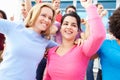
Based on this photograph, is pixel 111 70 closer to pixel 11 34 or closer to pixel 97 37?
pixel 97 37

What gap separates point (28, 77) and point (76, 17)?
2.22 ft

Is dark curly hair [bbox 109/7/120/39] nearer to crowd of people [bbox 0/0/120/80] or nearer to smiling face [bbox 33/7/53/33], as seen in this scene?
crowd of people [bbox 0/0/120/80]

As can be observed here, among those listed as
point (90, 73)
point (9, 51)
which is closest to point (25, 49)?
point (9, 51)

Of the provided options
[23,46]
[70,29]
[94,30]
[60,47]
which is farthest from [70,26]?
[23,46]

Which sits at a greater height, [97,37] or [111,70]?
[97,37]

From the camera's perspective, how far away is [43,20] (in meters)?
2.64

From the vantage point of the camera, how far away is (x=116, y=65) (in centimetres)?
233

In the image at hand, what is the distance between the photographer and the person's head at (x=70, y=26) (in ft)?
8.53

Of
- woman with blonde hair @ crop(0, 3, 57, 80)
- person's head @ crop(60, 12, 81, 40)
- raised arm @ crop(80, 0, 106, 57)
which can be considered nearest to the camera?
raised arm @ crop(80, 0, 106, 57)

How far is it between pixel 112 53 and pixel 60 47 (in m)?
0.52

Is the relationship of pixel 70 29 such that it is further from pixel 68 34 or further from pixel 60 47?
pixel 60 47

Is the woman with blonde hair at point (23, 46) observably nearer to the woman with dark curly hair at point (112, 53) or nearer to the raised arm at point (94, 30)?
the raised arm at point (94, 30)

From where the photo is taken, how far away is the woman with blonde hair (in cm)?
249

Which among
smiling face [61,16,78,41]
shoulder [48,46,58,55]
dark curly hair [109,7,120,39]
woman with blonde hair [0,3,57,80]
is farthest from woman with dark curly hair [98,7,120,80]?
woman with blonde hair [0,3,57,80]
